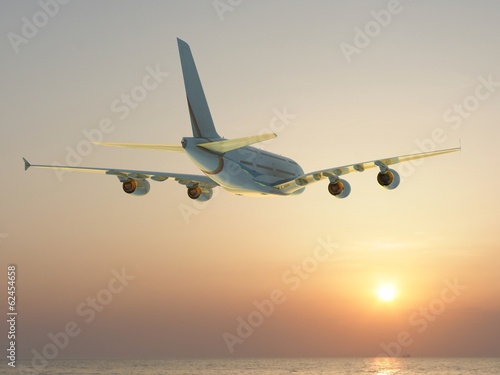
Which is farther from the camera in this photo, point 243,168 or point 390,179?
point 243,168

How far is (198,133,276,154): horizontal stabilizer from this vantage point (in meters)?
32.3

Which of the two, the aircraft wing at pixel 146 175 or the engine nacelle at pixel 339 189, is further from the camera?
the engine nacelle at pixel 339 189

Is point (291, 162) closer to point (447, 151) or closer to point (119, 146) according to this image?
point (447, 151)

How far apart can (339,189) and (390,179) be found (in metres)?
3.69

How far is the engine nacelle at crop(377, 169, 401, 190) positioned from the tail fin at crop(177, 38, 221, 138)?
11.3 m

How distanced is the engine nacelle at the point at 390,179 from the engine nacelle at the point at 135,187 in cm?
1573

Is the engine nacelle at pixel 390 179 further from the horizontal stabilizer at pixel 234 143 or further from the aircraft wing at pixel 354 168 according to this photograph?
the horizontal stabilizer at pixel 234 143

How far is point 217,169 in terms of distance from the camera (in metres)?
43.8

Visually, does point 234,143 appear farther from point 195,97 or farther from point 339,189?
point 339,189

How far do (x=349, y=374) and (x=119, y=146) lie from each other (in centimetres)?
17303

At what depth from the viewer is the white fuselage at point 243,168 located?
140ft

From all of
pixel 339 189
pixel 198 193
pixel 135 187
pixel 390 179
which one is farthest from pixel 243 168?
pixel 390 179

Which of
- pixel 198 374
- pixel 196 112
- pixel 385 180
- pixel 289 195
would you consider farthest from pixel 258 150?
pixel 198 374

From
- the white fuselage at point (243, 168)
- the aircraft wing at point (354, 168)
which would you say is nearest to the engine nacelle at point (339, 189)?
the aircraft wing at point (354, 168)
